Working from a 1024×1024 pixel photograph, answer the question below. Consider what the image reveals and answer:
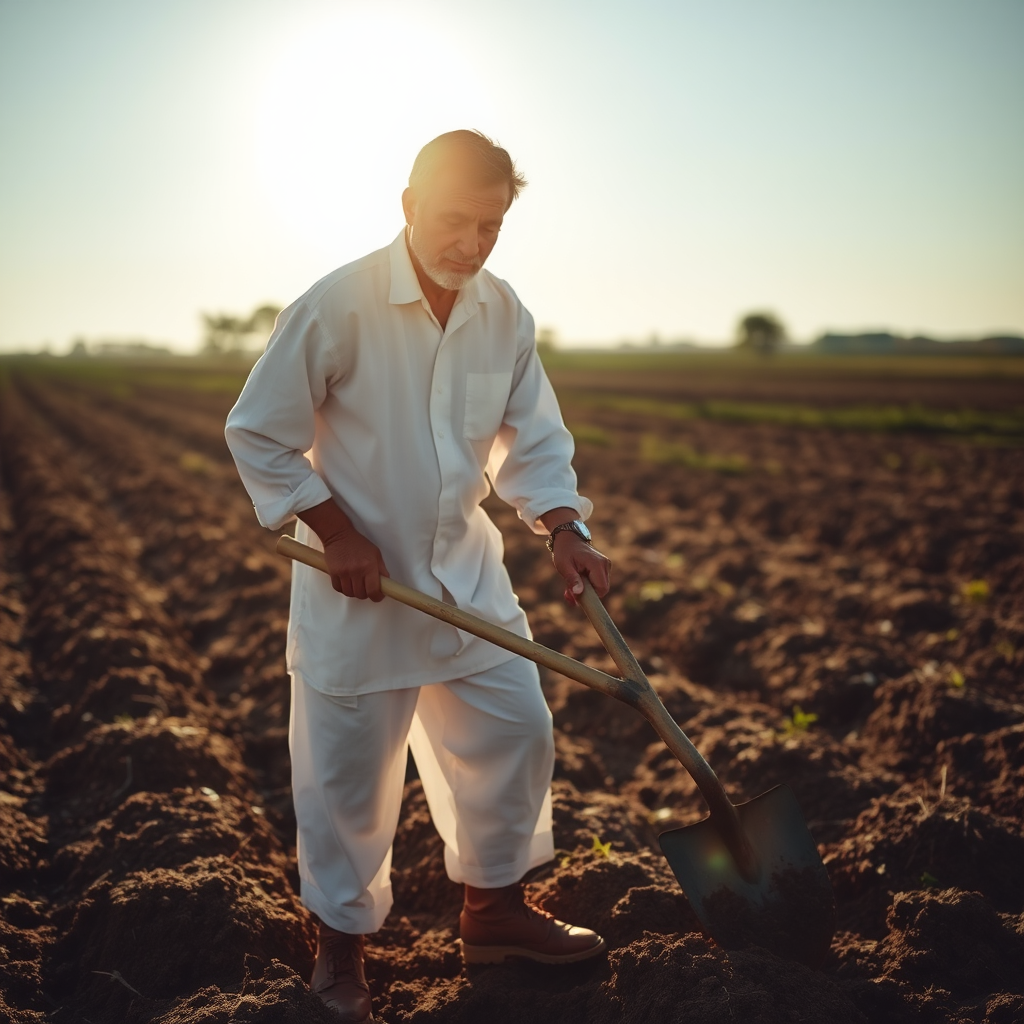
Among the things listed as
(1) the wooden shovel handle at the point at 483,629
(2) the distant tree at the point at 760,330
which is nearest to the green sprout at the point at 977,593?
(1) the wooden shovel handle at the point at 483,629

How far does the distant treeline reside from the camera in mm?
66062

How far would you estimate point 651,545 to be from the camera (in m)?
8.58

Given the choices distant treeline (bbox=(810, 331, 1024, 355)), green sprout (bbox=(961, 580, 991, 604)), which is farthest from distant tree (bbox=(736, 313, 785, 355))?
green sprout (bbox=(961, 580, 991, 604))

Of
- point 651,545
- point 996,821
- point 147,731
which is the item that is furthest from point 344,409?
point 651,545

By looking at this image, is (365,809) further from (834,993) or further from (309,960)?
(834,993)

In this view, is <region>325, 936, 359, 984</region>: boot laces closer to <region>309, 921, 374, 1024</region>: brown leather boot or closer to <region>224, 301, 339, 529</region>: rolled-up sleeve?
<region>309, 921, 374, 1024</region>: brown leather boot

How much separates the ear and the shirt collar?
48 millimetres

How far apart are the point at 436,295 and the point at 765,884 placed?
174 cm

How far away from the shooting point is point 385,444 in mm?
2414

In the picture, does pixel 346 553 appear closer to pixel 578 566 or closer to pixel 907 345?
pixel 578 566

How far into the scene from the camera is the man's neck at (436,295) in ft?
8.05

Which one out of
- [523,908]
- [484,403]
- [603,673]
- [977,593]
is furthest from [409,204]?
[977,593]

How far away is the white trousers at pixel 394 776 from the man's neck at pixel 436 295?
0.95 meters

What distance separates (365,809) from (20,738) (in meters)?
2.69
